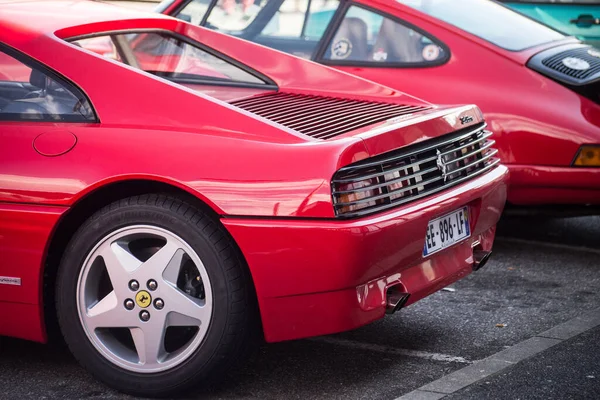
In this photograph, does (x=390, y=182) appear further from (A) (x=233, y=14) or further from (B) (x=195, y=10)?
(B) (x=195, y=10)

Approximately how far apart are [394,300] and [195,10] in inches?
147

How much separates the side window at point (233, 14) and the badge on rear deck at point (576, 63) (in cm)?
191

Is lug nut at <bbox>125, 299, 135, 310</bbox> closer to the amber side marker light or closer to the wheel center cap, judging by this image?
the wheel center cap

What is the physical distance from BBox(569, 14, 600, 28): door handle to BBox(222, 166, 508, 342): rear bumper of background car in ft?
18.7

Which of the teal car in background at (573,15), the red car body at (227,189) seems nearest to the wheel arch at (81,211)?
the red car body at (227,189)

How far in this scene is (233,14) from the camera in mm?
6883

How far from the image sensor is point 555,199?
19.5 feet

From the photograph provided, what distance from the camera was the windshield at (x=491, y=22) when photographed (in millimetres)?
6398

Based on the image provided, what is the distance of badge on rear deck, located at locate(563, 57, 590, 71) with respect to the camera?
6.16 m

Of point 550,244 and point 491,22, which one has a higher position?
point 491,22

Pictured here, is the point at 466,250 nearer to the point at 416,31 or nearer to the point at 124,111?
the point at 124,111

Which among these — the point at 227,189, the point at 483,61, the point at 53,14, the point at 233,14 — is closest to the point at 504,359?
the point at 227,189

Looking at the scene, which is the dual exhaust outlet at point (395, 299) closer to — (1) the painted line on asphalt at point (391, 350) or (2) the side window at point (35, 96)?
(1) the painted line on asphalt at point (391, 350)

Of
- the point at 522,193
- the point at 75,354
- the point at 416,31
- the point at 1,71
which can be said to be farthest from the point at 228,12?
the point at 75,354
